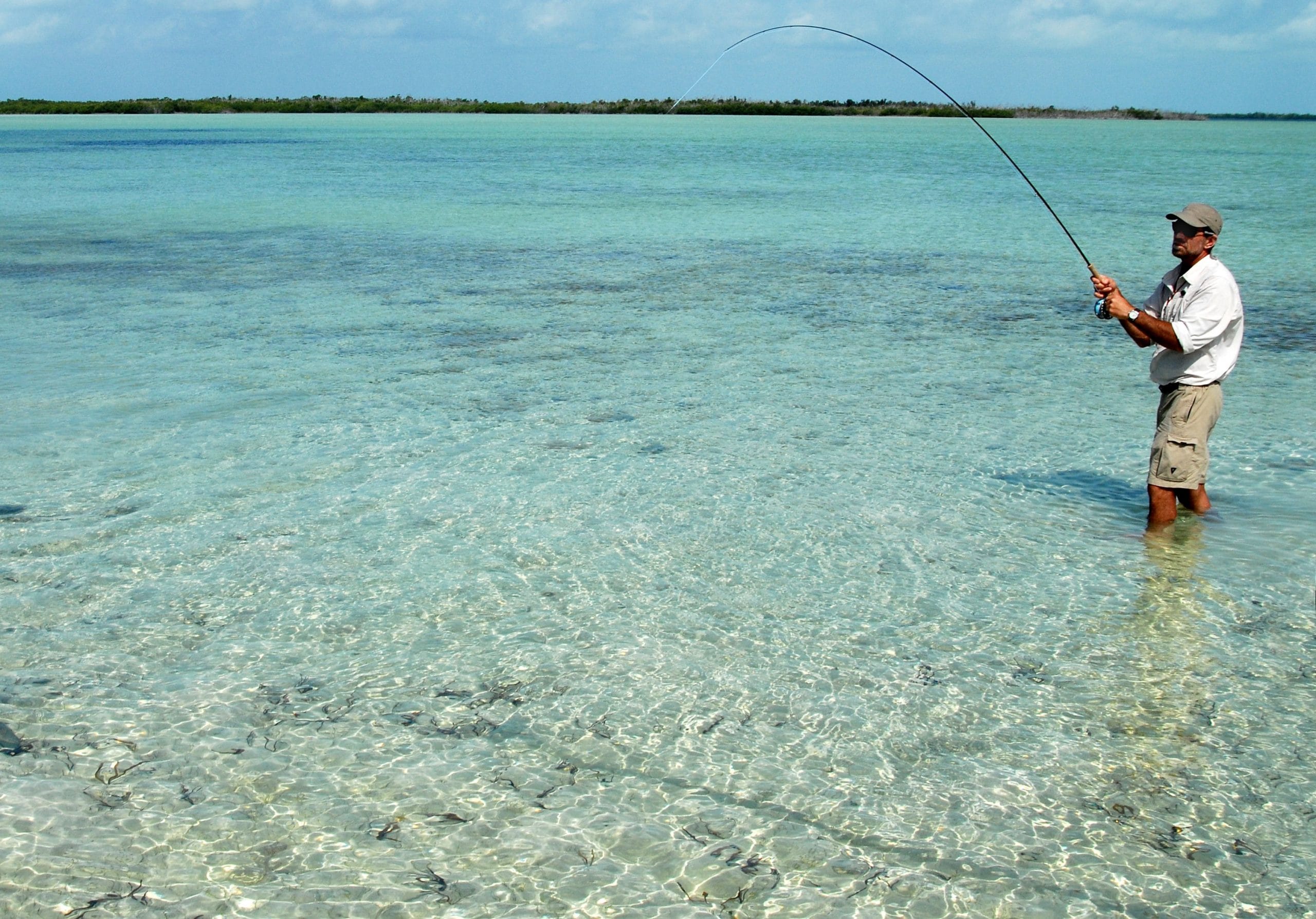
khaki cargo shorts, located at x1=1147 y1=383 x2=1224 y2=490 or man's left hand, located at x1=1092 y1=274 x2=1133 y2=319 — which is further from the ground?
man's left hand, located at x1=1092 y1=274 x2=1133 y2=319

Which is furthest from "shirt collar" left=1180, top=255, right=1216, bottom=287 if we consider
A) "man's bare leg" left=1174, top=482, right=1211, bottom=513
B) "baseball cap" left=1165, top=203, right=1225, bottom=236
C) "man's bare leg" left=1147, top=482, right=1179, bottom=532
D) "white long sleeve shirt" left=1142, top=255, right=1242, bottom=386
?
"man's bare leg" left=1174, top=482, right=1211, bottom=513

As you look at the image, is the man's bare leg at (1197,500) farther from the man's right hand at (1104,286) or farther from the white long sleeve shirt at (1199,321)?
the man's right hand at (1104,286)

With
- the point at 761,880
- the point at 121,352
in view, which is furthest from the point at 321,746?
the point at 121,352

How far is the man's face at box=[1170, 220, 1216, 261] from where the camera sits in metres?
4.94

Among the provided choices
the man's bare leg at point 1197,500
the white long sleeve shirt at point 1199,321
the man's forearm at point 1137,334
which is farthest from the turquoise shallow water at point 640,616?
the man's forearm at point 1137,334

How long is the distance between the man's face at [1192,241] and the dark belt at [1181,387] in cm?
56

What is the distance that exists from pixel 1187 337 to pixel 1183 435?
0.53 metres

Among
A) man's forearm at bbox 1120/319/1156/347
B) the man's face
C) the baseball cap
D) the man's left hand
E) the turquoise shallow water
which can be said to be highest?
the baseball cap

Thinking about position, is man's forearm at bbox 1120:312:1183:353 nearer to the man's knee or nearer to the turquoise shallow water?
the man's knee

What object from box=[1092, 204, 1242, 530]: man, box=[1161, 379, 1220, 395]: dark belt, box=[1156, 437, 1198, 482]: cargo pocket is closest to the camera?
box=[1092, 204, 1242, 530]: man

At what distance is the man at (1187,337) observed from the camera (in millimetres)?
4938

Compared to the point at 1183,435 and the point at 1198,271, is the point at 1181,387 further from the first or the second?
the point at 1198,271

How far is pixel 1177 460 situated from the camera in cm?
538

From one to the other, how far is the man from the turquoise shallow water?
0.48 metres
